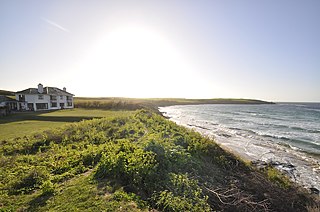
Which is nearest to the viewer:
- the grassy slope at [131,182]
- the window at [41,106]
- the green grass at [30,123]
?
the grassy slope at [131,182]

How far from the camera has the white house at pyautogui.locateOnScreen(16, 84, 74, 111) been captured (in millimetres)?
40875

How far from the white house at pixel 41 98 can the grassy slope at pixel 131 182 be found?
1433 inches

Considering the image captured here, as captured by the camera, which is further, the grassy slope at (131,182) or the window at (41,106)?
the window at (41,106)

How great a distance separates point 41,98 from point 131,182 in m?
45.9

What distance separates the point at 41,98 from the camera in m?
42.3

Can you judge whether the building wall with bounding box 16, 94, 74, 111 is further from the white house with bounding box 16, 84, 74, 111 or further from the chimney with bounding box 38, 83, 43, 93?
the chimney with bounding box 38, 83, 43, 93

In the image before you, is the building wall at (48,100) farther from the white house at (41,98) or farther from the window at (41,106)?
the window at (41,106)

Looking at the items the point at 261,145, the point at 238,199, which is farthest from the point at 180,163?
the point at 261,145

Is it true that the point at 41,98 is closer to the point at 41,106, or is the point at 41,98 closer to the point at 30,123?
the point at 41,106

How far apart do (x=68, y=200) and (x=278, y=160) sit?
1597 centimetres

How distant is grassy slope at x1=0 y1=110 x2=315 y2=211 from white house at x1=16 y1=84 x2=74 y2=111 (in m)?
36.4

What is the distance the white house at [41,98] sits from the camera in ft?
134

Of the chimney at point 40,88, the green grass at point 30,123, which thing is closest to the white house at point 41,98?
the chimney at point 40,88

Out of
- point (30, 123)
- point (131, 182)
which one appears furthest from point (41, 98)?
point (131, 182)
